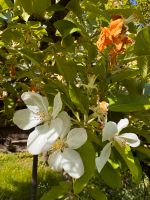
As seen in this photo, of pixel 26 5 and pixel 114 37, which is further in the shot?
pixel 26 5

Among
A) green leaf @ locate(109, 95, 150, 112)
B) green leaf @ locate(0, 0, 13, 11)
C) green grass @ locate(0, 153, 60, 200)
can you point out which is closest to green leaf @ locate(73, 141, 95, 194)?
green leaf @ locate(109, 95, 150, 112)

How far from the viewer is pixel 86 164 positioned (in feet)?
3.05

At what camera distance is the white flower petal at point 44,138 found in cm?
91

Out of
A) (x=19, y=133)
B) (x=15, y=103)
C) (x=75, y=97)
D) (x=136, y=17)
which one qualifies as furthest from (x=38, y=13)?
(x=19, y=133)

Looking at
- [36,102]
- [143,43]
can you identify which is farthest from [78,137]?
[143,43]

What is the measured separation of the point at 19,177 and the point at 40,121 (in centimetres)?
468

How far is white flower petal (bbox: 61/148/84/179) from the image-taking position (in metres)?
0.90

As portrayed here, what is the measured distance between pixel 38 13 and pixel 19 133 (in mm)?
6823

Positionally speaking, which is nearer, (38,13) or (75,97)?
(75,97)

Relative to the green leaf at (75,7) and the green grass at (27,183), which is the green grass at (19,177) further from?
the green leaf at (75,7)

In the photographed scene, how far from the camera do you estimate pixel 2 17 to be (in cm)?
139

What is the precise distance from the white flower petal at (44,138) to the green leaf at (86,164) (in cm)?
7

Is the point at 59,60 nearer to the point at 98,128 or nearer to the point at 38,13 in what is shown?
the point at 98,128

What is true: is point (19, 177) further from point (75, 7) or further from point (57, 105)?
point (57, 105)
